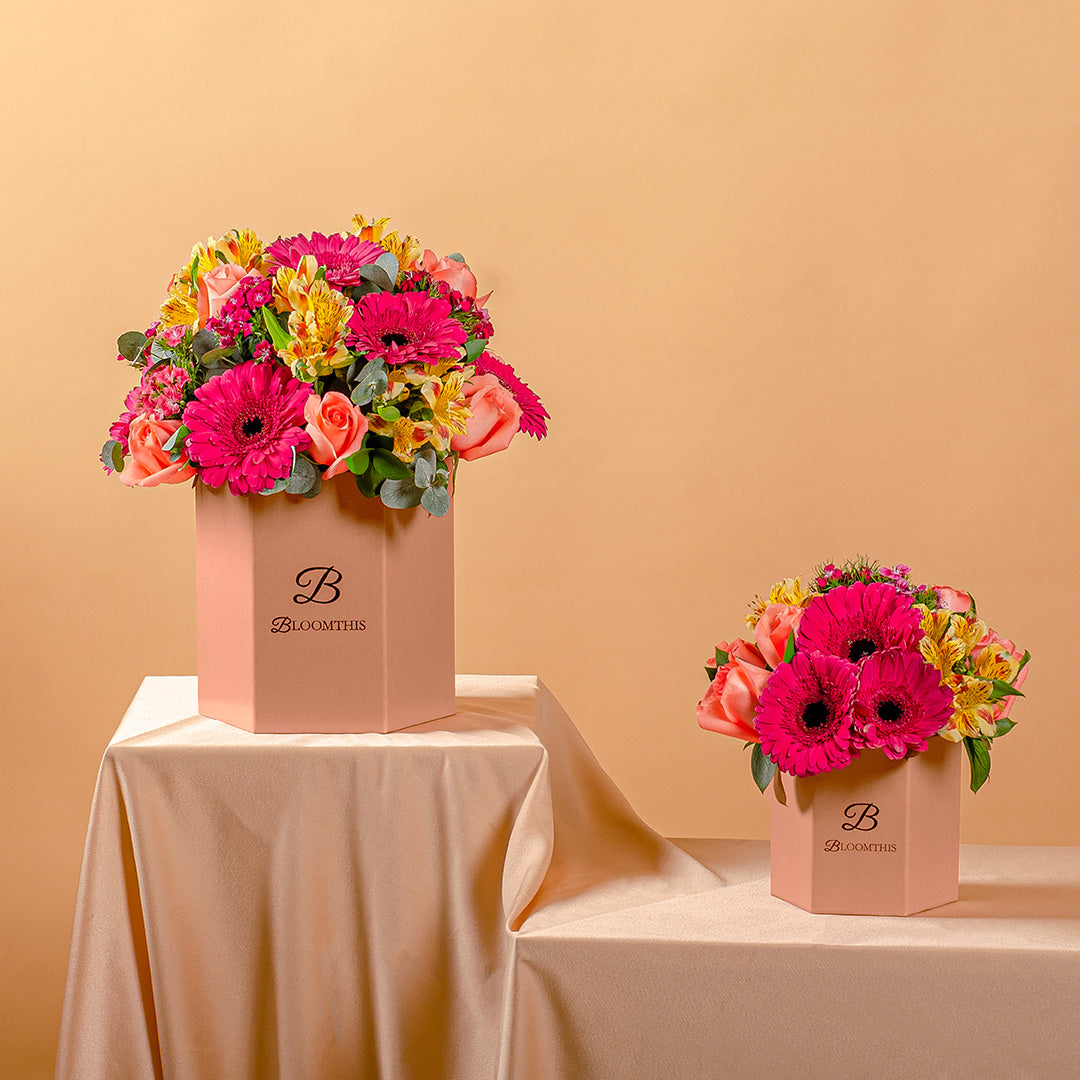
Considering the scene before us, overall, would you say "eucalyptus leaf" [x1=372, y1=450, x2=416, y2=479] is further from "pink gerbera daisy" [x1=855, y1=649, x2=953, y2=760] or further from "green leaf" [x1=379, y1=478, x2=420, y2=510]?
"pink gerbera daisy" [x1=855, y1=649, x2=953, y2=760]

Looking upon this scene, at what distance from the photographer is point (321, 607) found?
1448 millimetres

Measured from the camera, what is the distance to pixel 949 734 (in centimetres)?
131

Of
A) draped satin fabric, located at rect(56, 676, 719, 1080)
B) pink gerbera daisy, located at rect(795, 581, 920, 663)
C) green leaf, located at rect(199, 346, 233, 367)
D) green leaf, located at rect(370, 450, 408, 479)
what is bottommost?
draped satin fabric, located at rect(56, 676, 719, 1080)

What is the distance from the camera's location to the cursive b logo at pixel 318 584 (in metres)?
1.44

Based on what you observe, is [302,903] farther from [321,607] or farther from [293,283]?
[293,283]

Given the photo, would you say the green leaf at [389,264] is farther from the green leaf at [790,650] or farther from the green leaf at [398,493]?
the green leaf at [790,650]

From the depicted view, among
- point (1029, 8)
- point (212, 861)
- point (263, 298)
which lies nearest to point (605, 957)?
point (212, 861)

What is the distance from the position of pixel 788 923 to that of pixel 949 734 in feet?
0.79

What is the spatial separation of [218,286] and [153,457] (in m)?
0.20

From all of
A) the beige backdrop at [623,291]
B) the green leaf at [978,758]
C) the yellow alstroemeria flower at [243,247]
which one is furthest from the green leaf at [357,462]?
the beige backdrop at [623,291]

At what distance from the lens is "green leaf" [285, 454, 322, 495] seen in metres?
1.39

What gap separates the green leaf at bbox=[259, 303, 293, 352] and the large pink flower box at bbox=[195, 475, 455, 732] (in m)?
0.15

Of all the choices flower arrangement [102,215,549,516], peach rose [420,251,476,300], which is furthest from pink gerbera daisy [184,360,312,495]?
peach rose [420,251,476,300]

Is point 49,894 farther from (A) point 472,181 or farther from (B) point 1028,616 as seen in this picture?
(B) point 1028,616
